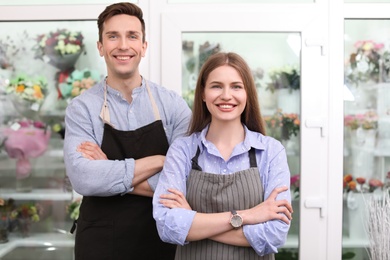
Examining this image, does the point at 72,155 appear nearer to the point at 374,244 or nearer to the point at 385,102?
the point at 374,244

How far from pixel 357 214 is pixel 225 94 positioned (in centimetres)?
177

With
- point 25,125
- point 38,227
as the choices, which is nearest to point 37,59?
point 25,125

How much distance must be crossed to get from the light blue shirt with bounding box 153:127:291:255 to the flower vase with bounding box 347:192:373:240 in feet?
4.94

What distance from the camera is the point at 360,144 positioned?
3037 mm

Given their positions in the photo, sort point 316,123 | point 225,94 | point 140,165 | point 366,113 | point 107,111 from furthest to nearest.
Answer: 1. point 366,113
2. point 316,123
3. point 107,111
4. point 140,165
5. point 225,94

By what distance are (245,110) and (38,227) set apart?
184 cm

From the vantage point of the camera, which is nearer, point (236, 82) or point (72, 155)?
point (236, 82)

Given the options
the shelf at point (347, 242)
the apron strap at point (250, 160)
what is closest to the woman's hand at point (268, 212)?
the apron strap at point (250, 160)

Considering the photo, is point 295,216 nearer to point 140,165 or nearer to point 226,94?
point 140,165

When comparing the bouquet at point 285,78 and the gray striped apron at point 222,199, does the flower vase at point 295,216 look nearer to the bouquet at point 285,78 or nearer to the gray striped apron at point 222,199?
the bouquet at point 285,78

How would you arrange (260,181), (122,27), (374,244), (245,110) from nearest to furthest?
(260,181) < (245,110) < (122,27) < (374,244)

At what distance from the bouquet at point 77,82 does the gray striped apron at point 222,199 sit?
1573 mm

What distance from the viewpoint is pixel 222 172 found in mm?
1704

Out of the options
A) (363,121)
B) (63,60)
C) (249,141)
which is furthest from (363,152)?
(63,60)
